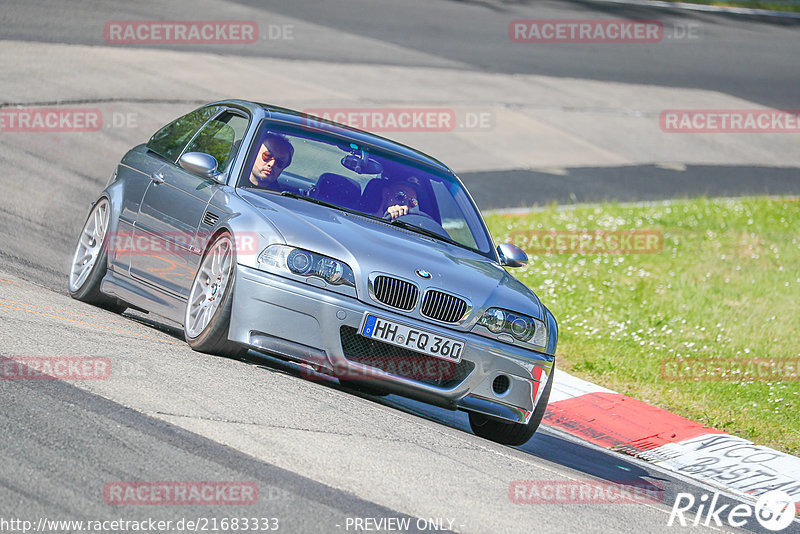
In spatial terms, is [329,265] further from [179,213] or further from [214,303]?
[179,213]

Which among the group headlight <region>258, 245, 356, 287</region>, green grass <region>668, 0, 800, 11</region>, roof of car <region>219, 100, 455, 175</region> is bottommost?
headlight <region>258, 245, 356, 287</region>

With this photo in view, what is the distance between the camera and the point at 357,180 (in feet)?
25.9

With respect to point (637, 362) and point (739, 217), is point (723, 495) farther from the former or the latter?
point (739, 217)

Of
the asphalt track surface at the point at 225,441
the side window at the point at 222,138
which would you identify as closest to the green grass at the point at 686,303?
the asphalt track surface at the point at 225,441

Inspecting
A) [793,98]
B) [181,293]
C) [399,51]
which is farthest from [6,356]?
[793,98]

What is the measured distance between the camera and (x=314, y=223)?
6.99 metres

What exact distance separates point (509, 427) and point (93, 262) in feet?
10.9

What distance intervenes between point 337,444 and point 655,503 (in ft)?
6.16

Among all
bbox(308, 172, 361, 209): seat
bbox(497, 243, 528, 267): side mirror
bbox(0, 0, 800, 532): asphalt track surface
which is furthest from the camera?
bbox(497, 243, 528, 267): side mirror

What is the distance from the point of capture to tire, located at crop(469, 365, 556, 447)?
7172 mm

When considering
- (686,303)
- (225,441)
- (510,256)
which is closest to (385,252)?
(510,256)

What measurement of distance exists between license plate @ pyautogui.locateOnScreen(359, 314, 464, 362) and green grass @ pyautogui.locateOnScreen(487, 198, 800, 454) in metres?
3.45

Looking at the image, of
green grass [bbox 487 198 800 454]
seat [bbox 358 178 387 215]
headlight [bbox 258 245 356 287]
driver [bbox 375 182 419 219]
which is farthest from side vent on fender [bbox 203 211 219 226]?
green grass [bbox 487 198 800 454]

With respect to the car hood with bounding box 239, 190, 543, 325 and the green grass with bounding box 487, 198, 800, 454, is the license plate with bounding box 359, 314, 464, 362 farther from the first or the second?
the green grass with bounding box 487, 198, 800, 454
